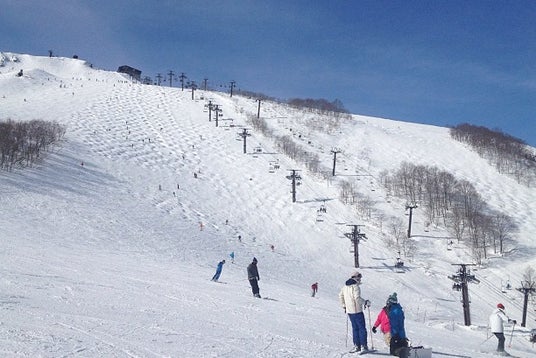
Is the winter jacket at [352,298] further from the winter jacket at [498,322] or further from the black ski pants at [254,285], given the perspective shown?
the black ski pants at [254,285]

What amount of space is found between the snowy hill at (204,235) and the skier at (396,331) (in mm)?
993

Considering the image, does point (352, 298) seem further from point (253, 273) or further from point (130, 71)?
point (130, 71)

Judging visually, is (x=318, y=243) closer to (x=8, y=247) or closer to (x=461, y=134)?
(x=8, y=247)

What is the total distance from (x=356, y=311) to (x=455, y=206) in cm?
5272

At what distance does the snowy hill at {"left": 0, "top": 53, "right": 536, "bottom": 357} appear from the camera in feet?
28.9

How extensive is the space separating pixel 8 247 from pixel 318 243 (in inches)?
1093

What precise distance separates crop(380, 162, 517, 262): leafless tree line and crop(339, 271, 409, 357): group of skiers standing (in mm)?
41831

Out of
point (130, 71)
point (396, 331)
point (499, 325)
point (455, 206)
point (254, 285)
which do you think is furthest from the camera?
point (130, 71)

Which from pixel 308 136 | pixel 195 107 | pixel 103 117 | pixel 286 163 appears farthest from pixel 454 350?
pixel 195 107

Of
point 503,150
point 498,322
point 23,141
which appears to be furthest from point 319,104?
point 498,322

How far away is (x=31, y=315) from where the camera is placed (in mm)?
7973

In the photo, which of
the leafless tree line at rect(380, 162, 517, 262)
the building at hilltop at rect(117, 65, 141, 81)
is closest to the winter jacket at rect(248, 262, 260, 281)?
the leafless tree line at rect(380, 162, 517, 262)

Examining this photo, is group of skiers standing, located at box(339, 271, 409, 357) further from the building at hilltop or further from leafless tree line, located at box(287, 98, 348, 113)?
the building at hilltop

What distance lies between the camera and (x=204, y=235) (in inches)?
1346
